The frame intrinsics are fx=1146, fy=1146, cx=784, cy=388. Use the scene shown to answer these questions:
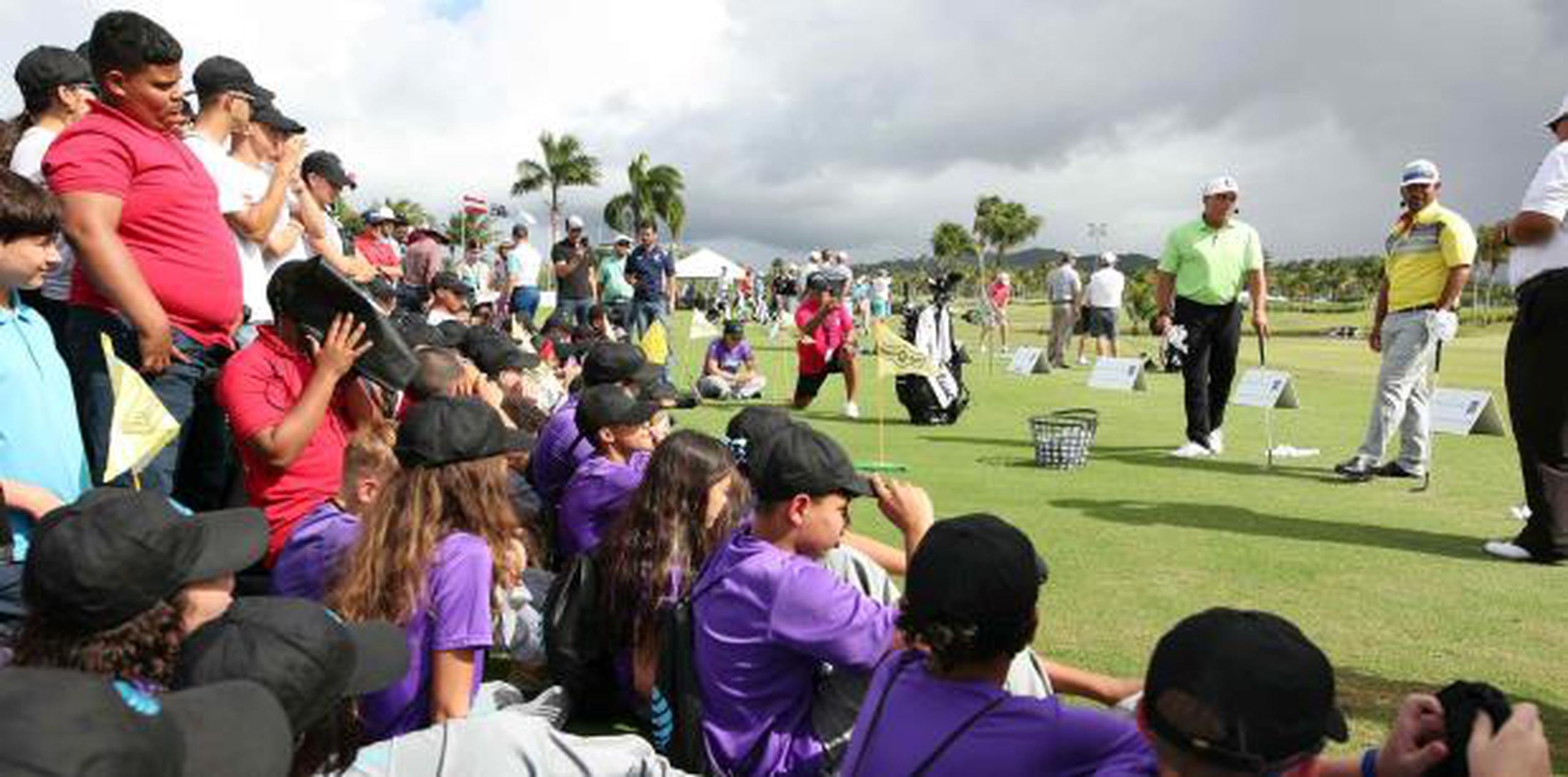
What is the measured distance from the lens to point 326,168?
7953 mm

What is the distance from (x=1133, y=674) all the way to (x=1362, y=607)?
159 cm

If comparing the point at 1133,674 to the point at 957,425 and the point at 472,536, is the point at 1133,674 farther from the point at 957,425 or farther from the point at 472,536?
the point at 957,425

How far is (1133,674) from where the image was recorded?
14.1 ft

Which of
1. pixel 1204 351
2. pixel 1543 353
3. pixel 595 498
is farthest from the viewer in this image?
pixel 1204 351

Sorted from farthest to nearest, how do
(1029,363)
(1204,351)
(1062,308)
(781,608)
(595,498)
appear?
1. (1062,308)
2. (1029,363)
3. (1204,351)
4. (595,498)
5. (781,608)

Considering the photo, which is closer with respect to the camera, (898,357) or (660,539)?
(660,539)

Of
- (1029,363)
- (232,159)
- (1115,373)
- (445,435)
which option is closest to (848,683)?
(445,435)

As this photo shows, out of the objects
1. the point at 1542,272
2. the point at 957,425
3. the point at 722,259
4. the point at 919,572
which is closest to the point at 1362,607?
the point at 1542,272

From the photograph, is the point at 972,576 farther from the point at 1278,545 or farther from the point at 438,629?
the point at 1278,545

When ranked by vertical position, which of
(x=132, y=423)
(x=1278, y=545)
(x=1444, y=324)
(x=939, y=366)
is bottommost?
(x=1278, y=545)

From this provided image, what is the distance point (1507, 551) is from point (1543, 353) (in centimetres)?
107

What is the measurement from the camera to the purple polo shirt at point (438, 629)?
10.1ft

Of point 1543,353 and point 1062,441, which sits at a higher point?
point 1543,353

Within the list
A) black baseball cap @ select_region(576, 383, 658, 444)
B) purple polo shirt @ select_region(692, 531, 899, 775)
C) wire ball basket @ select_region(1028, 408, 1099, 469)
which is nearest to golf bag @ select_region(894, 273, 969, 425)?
wire ball basket @ select_region(1028, 408, 1099, 469)
